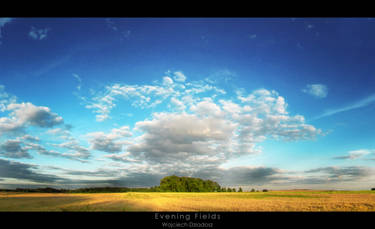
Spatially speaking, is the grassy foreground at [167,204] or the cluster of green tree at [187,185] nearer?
the grassy foreground at [167,204]

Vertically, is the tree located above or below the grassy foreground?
below

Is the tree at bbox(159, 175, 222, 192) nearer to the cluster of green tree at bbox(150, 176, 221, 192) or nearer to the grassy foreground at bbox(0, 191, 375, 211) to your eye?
the cluster of green tree at bbox(150, 176, 221, 192)

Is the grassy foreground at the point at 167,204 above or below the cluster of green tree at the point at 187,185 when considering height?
above

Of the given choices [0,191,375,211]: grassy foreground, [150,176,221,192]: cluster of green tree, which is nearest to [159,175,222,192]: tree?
[150,176,221,192]: cluster of green tree

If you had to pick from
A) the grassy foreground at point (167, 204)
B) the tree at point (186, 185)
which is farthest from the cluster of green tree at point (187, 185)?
the grassy foreground at point (167, 204)

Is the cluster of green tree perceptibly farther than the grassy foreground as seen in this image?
Yes

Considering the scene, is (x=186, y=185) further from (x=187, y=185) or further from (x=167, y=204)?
(x=167, y=204)

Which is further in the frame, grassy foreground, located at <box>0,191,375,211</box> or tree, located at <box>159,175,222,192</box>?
tree, located at <box>159,175,222,192</box>

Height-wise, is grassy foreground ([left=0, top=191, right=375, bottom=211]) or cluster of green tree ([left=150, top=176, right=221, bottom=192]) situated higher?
grassy foreground ([left=0, top=191, right=375, bottom=211])

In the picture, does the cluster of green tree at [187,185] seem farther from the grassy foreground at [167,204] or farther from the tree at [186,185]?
the grassy foreground at [167,204]
